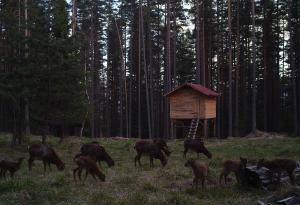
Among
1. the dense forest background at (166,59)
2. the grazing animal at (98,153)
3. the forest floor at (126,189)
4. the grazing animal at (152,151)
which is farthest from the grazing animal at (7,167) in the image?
the dense forest background at (166,59)

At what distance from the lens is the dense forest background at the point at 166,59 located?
25141mm

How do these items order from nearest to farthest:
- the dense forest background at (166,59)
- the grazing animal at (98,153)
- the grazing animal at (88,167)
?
the grazing animal at (88,167) → the grazing animal at (98,153) → the dense forest background at (166,59)

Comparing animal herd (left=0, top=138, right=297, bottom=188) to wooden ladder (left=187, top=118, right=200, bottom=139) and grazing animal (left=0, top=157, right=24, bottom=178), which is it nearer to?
grazing animal (left=0, top=157, right=24, bottom=178)

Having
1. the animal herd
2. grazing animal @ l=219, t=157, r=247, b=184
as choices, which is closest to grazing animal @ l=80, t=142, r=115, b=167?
the animal herd

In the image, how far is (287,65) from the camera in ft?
175

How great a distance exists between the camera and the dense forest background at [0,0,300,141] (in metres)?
25.1

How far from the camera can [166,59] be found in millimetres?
46625

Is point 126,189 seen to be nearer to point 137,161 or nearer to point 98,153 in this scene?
point 98,153

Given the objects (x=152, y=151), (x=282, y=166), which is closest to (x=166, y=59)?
(x=152, y=151)

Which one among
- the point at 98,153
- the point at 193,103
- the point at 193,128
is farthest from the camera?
the point at 193,103

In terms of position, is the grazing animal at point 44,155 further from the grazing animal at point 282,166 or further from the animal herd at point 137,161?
the grazing animal at point 282,166

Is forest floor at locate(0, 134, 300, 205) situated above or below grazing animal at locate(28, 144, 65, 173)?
below

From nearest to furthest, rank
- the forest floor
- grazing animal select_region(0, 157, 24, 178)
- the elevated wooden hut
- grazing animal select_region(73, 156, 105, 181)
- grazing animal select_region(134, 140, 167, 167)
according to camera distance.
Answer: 1. the forest floor
2. grazing animal select_region(73, 156, 105, 181)
3. grazing animal select_region(0, 157, 24, 178)
4. grazing animal select_region(134, 140, 167, 167)
5. the elevated wooden hut

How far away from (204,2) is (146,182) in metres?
37.8
